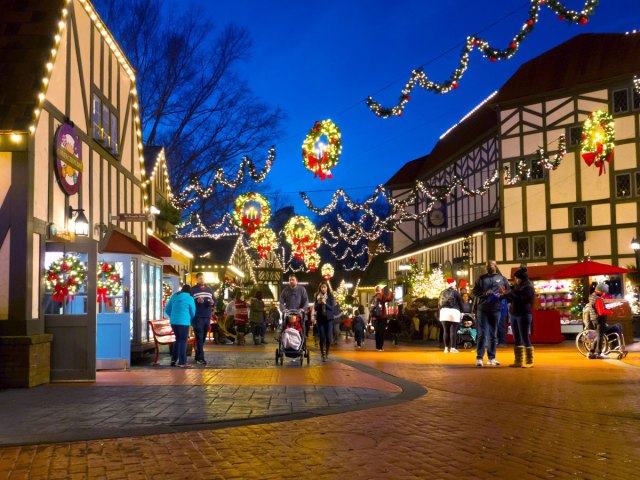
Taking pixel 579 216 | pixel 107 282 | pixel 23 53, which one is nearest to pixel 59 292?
pixel 107 282

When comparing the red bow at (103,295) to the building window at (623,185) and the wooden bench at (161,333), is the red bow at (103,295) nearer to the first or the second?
the wooden bench at (161,333)

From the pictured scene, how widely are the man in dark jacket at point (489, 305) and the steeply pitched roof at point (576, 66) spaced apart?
22003 mm

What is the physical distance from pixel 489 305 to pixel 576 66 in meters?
23.9

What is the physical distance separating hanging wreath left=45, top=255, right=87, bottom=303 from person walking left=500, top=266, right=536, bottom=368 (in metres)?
7.19

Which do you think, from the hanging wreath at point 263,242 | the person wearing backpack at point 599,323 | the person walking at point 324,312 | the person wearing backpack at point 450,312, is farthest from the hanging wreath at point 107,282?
the hanging wreath at point 263,242

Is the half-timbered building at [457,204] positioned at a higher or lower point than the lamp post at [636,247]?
higher

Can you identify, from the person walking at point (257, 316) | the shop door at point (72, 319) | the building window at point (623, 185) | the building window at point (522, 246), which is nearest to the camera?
the shop door at point (72, 319)

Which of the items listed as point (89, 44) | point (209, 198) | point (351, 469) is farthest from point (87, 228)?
point (209, 198)

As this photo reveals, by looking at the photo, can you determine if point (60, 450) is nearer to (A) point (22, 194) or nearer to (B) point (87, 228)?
(A) point (22, 194)

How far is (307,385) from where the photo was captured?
1170 cm

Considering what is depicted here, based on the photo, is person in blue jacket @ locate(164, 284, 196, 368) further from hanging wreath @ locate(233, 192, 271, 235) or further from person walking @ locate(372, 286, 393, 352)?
hanging wreath @ locate(233, 192, 271, 235)

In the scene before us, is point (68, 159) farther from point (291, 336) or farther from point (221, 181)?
point (221, 181)

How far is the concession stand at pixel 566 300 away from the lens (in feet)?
72.1

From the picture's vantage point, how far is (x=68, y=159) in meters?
13.6
